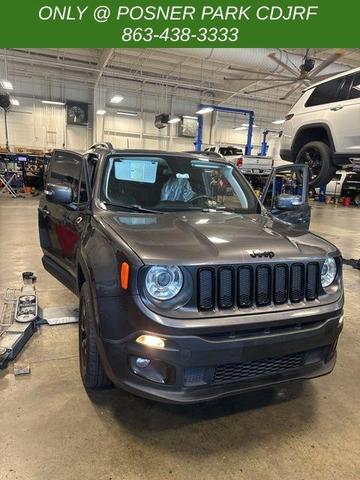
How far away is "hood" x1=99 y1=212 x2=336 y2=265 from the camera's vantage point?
1818mm

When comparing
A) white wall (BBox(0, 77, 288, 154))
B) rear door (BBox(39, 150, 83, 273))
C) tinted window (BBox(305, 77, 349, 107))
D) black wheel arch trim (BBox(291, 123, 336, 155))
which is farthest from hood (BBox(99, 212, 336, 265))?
white wall (BBox(0, 77, 288, 154))

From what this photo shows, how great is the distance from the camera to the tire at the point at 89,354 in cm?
217

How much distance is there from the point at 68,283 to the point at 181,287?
1743mm

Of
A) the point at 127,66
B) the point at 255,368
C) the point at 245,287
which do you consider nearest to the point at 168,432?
the point at 255,368

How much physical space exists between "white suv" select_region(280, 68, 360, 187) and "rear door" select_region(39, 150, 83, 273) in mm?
4016

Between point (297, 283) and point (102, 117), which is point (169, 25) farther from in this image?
point (102, 117)

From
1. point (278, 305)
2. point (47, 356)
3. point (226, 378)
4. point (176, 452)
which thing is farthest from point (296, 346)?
point (47, 356)

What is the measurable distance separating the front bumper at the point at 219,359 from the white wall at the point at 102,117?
21.6 m

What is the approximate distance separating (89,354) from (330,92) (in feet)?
17.8

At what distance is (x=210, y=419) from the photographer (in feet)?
7.11

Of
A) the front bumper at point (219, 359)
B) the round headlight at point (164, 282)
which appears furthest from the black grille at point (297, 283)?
the round headlight at point (164, 282)

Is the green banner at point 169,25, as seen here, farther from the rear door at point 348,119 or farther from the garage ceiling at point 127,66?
the garage ceiling at point 127,66

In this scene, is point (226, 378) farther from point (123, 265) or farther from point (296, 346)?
point (123, 265)

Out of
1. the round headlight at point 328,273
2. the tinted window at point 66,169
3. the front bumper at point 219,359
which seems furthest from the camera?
the tinted window at point 66,169
